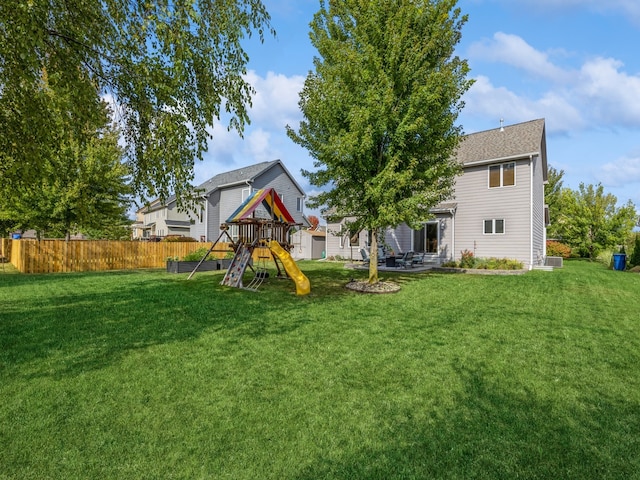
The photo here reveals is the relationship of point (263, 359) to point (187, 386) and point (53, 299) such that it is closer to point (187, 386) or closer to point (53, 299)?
point (187, 386)

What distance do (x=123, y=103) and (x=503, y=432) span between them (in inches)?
281

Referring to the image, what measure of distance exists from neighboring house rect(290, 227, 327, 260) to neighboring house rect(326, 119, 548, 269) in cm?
850

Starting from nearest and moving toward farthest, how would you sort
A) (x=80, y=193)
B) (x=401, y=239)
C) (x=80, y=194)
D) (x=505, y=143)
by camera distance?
(x=80, y=194), (x=80, y=193), (x=505, y=143), (x=401, y=239)

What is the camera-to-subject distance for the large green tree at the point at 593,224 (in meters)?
24.4

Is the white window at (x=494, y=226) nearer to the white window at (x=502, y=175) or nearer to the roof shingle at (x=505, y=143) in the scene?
the white window at (x=502, y=175)

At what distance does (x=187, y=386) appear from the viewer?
390 centimetres

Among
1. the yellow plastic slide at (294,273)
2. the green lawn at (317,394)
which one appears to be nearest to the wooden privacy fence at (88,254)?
the yellow plastic slide at (294,273)

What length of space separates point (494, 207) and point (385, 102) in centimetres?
1173

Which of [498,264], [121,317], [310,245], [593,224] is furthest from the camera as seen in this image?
[310,245]

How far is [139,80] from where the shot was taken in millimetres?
5387

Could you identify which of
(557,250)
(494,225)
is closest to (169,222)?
(494,225)

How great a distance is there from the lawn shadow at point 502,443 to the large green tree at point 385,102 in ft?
23.4

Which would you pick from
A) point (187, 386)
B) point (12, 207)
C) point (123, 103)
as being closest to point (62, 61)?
point (123, 103)

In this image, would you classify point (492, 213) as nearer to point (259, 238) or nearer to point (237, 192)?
point (259, 238)
